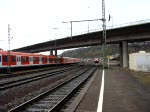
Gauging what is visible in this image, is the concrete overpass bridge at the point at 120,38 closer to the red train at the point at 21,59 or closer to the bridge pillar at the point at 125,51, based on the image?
the bridge pillar at the point at 125,51

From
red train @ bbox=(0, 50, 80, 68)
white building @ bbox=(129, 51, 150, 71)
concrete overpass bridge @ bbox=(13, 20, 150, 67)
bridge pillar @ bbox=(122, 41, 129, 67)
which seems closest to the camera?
red train @ bbox=(0, 50, 80, 68)

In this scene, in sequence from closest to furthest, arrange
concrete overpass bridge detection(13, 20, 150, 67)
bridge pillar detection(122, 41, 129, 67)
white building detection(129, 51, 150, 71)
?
white building detection(129, 51, 150, 71) < concrete overpass bridge detection(13, 20, 150, 67) < bridge pillar detection(122, 41, 129, 67)

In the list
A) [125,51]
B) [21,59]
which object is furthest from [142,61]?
[125,51]

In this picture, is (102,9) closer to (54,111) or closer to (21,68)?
(21,68)

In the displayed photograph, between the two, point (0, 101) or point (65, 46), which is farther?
point (65, 46)

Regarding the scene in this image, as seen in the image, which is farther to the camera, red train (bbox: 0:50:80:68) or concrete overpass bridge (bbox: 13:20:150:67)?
concrete overpass bridge (bbox: 13:20:150:67)

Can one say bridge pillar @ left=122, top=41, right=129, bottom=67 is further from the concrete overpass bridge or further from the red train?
the red train

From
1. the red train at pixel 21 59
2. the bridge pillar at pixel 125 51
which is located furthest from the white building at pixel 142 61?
the bridge pillar at pixel 125 51

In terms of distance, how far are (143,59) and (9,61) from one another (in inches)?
767

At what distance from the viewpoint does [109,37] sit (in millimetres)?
72875

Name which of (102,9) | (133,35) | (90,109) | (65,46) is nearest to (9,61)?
(102,9)

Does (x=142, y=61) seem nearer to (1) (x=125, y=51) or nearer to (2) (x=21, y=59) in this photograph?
(2) (x=21, y=59)

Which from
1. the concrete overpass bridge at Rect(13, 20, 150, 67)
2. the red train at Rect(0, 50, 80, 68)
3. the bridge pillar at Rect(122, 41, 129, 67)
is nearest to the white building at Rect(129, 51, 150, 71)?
the concrete overpass bridge at Rect(13, 20, 150, 67)

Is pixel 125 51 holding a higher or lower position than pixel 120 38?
lower
